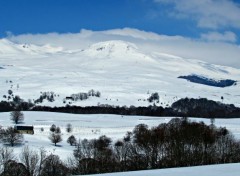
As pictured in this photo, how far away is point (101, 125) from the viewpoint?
396ft

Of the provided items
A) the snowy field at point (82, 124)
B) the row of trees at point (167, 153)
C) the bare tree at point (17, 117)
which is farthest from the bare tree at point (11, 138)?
the bare tree at point (17, 117)

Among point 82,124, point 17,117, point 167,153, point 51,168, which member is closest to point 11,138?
point 51,168

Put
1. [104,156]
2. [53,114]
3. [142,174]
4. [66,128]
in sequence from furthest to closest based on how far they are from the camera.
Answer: [53,114]
[66,128]
[104,156]
[142,174]

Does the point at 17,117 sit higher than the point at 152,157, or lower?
higher

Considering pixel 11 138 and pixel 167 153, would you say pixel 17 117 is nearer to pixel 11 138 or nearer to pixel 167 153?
pixel 11 138

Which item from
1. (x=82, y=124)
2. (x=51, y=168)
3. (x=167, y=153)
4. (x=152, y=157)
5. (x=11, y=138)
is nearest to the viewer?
(x=152, y=157)

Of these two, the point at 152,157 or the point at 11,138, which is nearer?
the point at 152,157

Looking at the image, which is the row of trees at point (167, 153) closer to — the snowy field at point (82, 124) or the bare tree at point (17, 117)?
the snowy field at point (82, 124)

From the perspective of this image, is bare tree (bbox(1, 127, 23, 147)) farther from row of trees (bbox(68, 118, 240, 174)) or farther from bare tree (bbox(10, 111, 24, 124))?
bare tree (bbox(10, 111, 24, 124))

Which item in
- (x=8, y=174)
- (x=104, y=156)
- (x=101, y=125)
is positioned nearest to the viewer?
(x=8, y=174)

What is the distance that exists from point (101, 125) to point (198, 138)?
230ft

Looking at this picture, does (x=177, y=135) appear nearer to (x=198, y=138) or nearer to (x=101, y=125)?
(x=198, y=138)

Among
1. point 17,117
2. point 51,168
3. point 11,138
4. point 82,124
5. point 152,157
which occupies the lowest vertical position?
point 51,168

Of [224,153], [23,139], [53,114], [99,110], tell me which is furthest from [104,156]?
[99,110]
